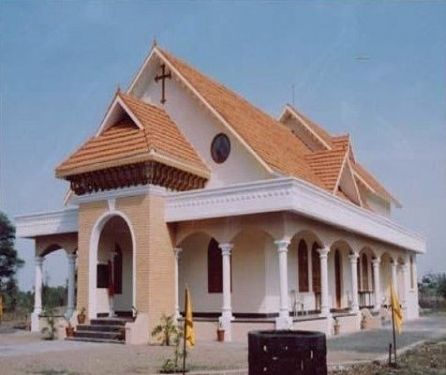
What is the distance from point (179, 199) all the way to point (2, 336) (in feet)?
23.5

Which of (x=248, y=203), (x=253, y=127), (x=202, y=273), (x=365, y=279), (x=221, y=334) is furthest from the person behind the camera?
(x=365, y=279)

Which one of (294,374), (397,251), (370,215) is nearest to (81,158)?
(370,215)

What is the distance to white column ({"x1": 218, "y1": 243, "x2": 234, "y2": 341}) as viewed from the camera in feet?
61.6

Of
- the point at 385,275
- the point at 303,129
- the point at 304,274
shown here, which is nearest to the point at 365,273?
the point at 385,275

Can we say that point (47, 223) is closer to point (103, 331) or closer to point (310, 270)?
point (103, 331)

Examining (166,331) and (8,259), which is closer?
(166,331)

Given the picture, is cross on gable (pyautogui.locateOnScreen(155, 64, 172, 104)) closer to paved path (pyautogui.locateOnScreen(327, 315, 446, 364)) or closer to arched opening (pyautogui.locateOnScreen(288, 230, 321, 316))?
arched opening (pyautogui.locateOnScreen(288, 230, 321, 316))

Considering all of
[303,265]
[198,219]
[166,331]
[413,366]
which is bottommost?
[413,366]

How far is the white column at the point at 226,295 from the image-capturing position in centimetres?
1878

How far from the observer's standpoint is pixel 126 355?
14.8 meters

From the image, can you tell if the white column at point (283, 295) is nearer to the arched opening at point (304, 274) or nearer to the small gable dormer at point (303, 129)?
the arched opening at point (304, 274)

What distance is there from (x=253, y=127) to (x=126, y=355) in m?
10.8

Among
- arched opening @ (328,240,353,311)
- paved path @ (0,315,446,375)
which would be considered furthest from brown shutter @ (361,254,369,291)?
paved path @ (0,315,446,375)

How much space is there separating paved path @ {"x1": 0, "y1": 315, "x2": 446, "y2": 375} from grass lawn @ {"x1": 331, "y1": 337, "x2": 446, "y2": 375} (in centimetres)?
58
